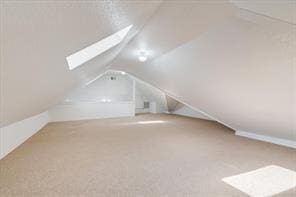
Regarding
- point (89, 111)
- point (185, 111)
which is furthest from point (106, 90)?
point (185, 111)

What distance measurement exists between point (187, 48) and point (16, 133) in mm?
3428

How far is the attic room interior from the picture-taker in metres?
1.17

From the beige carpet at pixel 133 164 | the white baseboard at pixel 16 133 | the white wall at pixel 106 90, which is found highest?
the white wall at pixel 106 90

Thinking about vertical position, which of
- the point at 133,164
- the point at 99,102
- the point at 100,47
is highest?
Result: the point at 100,47

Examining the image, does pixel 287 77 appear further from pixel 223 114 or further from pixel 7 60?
pixel 7 60

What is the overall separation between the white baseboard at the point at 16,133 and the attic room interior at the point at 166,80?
0.11 feet

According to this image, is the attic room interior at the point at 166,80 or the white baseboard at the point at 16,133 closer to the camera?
the attic room interior at the point at 166,80

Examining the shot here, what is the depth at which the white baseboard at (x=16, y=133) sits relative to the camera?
2812mm

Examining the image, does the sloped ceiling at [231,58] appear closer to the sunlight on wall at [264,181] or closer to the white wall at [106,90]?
the sunlight on wall at [264,181]

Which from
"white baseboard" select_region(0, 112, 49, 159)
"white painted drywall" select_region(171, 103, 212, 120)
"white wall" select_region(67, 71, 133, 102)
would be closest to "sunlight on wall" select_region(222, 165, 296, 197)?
"white baseboard" select_region(0, 112, 49, 159)

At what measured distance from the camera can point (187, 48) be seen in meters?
2.70

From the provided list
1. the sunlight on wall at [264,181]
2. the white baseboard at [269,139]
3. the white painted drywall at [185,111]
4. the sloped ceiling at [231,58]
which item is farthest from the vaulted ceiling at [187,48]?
the white painted drywall at [185,111]

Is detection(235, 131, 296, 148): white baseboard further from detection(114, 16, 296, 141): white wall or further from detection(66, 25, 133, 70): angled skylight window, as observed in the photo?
detection(66, 25, 133, 70): angled skylight window

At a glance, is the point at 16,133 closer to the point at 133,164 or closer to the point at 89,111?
the point at 133,164
